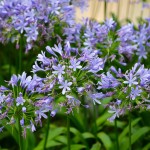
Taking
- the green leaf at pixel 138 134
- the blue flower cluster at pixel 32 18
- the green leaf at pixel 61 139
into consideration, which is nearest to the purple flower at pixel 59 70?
the blue flower cluster at pixel 32 18

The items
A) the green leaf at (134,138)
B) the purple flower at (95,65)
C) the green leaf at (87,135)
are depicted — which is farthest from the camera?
the green leaf at (87,135)

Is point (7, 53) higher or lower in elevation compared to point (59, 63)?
higher

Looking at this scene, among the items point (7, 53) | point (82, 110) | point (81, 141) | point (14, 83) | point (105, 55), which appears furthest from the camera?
point (7, 53)

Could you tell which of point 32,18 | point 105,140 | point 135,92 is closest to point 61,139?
point 105,140

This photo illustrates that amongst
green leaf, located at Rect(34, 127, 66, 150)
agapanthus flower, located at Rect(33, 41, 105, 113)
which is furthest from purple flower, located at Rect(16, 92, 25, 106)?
green leaf, located at Rect(34, 127, 66, 150)

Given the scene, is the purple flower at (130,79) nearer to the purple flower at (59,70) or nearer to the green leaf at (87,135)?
the purple flower at (59,70)

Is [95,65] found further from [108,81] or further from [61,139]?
[61,139]

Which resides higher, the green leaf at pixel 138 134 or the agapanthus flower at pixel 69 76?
the agapanthus flower at pixel 69 76

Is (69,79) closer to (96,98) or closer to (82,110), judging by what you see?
(96,98)

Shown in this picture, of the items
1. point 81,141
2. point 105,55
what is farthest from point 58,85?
point 81,141

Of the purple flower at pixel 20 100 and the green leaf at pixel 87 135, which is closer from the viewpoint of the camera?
the purple flower at pixel 20 100

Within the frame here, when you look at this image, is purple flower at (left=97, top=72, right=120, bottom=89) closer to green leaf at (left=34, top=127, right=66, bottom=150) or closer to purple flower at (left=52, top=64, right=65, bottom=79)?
purple flower at (left=52, top=64, right=65, bottom=79)
